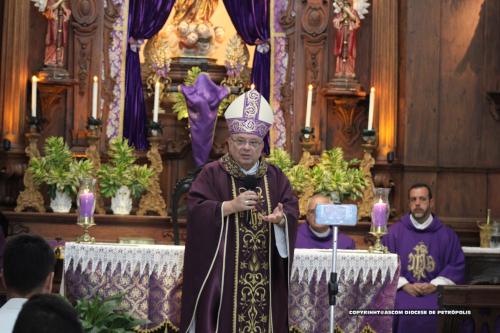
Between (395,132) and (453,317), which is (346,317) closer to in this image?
(453,317)

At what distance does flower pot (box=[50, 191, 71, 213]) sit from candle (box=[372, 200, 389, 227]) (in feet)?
11.3

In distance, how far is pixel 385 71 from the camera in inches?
445

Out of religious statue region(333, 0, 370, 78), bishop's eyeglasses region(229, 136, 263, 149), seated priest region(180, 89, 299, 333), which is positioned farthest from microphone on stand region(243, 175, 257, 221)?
religious statue region(333, 0, 370, 78)

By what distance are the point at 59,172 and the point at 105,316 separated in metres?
3.18

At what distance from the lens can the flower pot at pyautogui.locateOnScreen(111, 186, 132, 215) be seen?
1030 cm

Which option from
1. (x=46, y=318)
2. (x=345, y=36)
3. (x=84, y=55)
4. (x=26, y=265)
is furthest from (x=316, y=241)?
(x=46, y=318)

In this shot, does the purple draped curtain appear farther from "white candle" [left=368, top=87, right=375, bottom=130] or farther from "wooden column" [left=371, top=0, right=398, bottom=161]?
"white candle" [left=368, top=87, right=375, bottom=130]

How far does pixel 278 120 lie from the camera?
1152cm

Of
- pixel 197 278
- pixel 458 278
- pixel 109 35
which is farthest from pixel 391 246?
pixel 109 35

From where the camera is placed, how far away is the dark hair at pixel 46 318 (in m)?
3.28

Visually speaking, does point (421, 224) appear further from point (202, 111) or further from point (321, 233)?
point (202, 111)

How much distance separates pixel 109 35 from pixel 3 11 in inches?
44.5

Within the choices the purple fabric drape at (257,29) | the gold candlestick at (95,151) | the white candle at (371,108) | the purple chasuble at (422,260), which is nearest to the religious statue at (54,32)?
the gold candlestick at (95,151)

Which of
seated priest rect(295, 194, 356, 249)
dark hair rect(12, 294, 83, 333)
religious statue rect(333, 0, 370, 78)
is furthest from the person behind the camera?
religious statue rect(333, 0, 370, 78)
